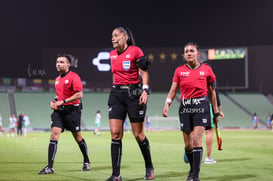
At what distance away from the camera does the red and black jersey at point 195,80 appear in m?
7.55

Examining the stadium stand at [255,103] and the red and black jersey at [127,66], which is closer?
the red and black jersey at [127,66]

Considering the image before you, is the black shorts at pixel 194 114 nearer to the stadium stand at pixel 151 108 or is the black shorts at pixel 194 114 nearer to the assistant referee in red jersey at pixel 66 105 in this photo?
the assistant referee in red jersey at pixel 66 105

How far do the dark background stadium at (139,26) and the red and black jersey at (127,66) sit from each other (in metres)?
51.9

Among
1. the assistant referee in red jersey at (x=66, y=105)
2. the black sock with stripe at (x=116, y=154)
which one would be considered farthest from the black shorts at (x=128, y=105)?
the assistant referee in red jersey at (x=66, y=105)

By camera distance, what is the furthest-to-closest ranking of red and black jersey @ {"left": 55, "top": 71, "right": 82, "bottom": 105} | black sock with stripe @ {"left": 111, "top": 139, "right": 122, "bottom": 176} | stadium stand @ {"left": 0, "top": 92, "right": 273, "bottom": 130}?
stadium stand @ {"left": 0, "top": 92, "right": 273, "bottom": 130} < red and black jersey @ {"left": 55, "top": 71, "right": 82, "bottom": 105} < black sock with stripe @ {"left": 111, "top": 139, "right": 122, "bottom": 176}

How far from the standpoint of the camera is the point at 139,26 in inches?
2442

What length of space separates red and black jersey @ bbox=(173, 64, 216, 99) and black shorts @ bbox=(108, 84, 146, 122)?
83cm

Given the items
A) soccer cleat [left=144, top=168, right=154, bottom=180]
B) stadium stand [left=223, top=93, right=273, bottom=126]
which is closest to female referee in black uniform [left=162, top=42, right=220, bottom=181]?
soccer cleat [left=144, top=168, right=154, bottom=180]

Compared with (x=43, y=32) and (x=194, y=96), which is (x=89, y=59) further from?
(x=194, y=96)

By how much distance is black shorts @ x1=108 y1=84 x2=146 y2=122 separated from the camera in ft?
24.0

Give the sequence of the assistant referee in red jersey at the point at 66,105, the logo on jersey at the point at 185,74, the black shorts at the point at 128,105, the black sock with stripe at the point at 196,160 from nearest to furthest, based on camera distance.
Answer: the black sock with stripe at the point at 196,160 → the black shorts at the point at 128,105 → the logo on jersey at the point at 185,74 → the assistant referee in red jersey at the point at 66,105

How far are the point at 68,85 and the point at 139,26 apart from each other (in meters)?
53.7

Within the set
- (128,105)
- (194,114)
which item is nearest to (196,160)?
(194,114)

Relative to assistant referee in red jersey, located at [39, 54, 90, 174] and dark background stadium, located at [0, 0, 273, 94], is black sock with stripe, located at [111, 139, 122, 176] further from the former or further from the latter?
dark background stadium, located at [0, 0, 273, 94]
